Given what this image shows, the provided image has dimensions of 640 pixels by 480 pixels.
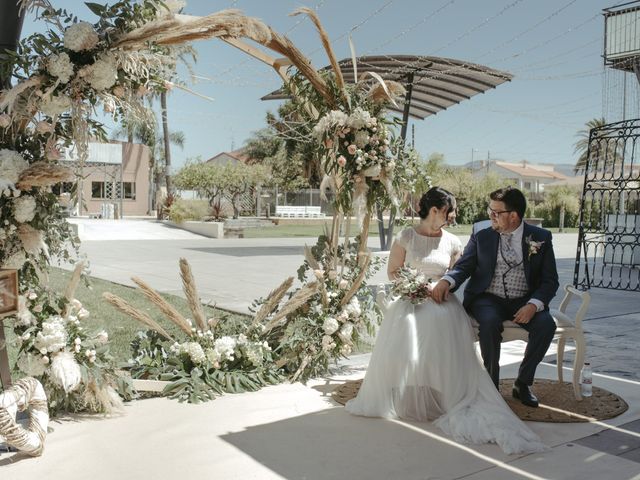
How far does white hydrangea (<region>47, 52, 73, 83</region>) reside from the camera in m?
3.43

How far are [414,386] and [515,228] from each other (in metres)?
1.38

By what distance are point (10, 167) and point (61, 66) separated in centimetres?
62

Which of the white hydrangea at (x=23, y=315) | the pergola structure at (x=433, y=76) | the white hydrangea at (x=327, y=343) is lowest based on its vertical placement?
the white hydrangea at (x=327, y=343)

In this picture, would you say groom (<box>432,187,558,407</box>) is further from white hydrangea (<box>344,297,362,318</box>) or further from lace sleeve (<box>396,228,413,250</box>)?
white hydrangea (<box>344,297,362,318</box>)

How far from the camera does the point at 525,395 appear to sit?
4.58 m

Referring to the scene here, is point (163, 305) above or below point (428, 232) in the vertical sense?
below

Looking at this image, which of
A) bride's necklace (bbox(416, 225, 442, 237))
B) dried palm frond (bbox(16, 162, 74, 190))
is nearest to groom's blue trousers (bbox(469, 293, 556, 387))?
bride's necklace (bbox(416, 225, 442, 237))

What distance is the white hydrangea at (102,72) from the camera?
3.49 m

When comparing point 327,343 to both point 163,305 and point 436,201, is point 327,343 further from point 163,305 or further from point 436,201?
point 436,201

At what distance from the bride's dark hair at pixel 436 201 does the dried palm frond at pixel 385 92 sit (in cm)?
80

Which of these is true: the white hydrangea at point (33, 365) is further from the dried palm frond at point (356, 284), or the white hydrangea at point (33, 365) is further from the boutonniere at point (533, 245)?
the boutonniere at point (533, 245)

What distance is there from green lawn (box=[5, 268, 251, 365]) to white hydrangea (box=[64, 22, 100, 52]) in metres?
1.82

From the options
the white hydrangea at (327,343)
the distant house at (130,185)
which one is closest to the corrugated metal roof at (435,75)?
the white hydrangea at (327,343)

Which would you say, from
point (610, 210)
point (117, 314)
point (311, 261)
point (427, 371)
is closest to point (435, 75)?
point (610, 210)
